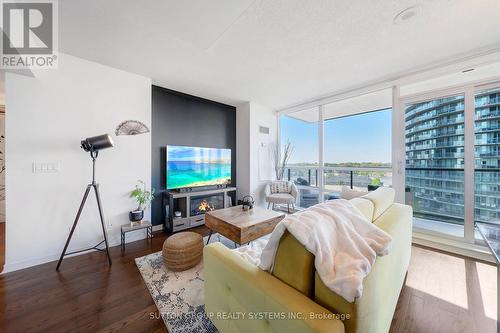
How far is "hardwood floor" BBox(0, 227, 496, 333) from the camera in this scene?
Answer: 1374 mm

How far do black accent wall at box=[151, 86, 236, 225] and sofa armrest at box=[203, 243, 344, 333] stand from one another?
249cm

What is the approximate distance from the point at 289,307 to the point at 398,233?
1.12 metres

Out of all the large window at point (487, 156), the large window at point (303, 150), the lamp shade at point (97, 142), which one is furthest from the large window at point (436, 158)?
the lamp shade at point (97, 142)

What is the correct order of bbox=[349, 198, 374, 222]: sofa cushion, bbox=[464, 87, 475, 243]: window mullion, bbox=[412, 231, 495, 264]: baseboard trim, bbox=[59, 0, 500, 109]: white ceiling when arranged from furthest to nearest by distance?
bbox=[464, 87, 475, 243]: window mullion → bbox=[412, 231, 495, 264]: baseboard trim → bbox=[59, 0, 500, 109]: white ceiling → bbox=[349, 198, 374, 222]: sofa cushion

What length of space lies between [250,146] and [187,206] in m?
1.86

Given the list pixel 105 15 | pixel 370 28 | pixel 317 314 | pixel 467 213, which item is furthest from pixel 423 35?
pixel 105 15

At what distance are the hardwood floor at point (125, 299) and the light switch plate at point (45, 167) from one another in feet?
3.62

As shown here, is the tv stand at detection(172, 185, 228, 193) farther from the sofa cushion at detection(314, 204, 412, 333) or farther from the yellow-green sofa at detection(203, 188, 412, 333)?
the sofa cushion at detection(314, 204, 412, 333)

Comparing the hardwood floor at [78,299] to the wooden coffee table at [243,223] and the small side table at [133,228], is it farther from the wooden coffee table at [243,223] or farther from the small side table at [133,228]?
the wooden coffee table at [243,223]

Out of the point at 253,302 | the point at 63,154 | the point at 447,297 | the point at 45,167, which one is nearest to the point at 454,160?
the point at 447,297

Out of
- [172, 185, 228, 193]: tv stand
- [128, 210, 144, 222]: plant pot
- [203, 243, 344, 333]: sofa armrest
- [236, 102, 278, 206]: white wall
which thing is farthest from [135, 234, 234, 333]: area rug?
[236, 102, 278, 206]: white wall

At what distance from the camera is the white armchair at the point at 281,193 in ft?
12.5

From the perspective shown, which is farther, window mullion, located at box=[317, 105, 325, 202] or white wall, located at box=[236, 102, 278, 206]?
white wall, located at box=[236, 102, 278, 206]

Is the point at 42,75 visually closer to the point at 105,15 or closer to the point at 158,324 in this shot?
the point at 105,15
